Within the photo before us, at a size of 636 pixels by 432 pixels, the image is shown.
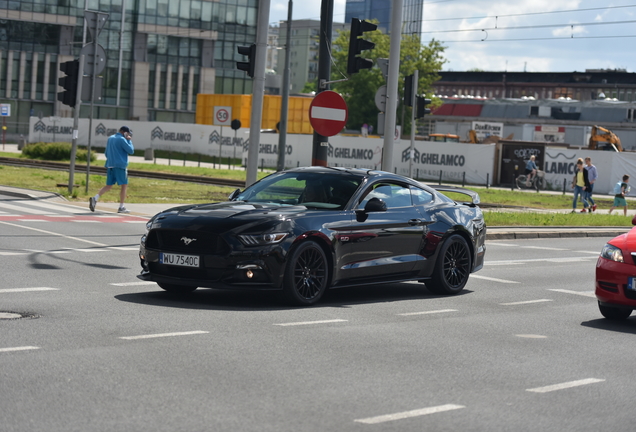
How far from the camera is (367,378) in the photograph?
21.9 ft

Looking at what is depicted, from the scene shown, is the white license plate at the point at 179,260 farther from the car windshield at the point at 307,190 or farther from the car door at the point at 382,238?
the car door at the point at 382,238

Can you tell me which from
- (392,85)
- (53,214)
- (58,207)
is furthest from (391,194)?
(58,207)

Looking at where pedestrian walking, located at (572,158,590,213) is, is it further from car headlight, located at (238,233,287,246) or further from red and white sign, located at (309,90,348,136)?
car headlight, located at (238,233,287,246)

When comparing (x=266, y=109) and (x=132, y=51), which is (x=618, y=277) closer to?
(x=266, y=109)

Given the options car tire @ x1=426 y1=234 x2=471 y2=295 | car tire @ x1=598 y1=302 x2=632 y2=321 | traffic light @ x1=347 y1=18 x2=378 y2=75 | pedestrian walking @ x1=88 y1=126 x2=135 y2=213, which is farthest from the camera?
pedestrian walking @ x1=88 y1=126 x2=135 y2=213

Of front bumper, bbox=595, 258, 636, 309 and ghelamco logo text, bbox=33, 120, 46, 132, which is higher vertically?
ghelamco logo text, bbox=33, 120, 46, 132

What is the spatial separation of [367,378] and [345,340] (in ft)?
4.76

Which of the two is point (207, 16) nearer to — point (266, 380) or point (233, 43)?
point (233, 43)

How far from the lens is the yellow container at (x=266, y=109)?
227ft

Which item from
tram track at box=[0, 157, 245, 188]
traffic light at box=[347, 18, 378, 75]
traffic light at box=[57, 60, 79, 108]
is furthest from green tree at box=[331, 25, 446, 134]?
traffic light at box=[347, 18, 378, 75]

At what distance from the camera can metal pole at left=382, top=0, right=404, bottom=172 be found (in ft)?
65.0

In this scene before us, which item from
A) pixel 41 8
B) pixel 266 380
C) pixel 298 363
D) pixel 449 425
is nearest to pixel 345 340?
pixel 298 363

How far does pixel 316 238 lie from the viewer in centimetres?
991

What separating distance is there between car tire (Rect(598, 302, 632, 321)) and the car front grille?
12.8 ft
